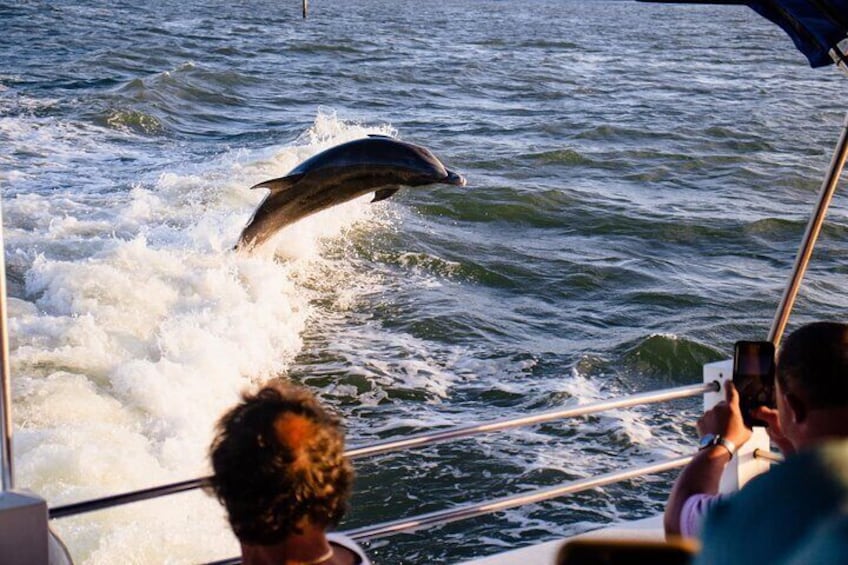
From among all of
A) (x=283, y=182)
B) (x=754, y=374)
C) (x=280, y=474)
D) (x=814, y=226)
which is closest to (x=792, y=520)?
(x=280, y=474)

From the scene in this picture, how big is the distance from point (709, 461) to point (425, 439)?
65 centimetres

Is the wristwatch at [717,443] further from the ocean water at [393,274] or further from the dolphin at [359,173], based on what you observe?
the ocean water at [393,274]

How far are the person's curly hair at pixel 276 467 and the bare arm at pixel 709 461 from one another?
96cm

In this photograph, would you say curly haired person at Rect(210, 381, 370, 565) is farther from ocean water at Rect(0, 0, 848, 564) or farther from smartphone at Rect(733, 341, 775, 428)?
ocean water at Rect(0, 0, 848, 564)

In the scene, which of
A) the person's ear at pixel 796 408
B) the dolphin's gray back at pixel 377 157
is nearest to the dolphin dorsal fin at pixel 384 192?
the dolphin's gray back at pixel 377 157

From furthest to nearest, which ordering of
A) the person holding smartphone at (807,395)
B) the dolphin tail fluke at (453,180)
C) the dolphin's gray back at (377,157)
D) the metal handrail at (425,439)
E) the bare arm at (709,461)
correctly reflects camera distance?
1. the dolphin tail fluke at (453,180)
2. the dolphin's gray back at (377,157)
3. the bare arm at (709,461)
4. the metal handrail at (425,439)
5. the person holding smartphone at (807,395)

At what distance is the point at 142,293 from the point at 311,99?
13346 mm

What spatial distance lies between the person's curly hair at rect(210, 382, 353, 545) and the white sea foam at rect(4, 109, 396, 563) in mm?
4032

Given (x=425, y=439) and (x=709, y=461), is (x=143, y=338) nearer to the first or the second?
(x=425, y=439)

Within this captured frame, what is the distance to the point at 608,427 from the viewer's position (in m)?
7.95

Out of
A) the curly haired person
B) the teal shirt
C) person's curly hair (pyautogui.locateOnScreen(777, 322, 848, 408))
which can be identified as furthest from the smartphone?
the teal shirt

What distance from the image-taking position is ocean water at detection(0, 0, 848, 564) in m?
6.85

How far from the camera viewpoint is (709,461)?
2.51 m

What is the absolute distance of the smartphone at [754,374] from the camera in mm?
2846
